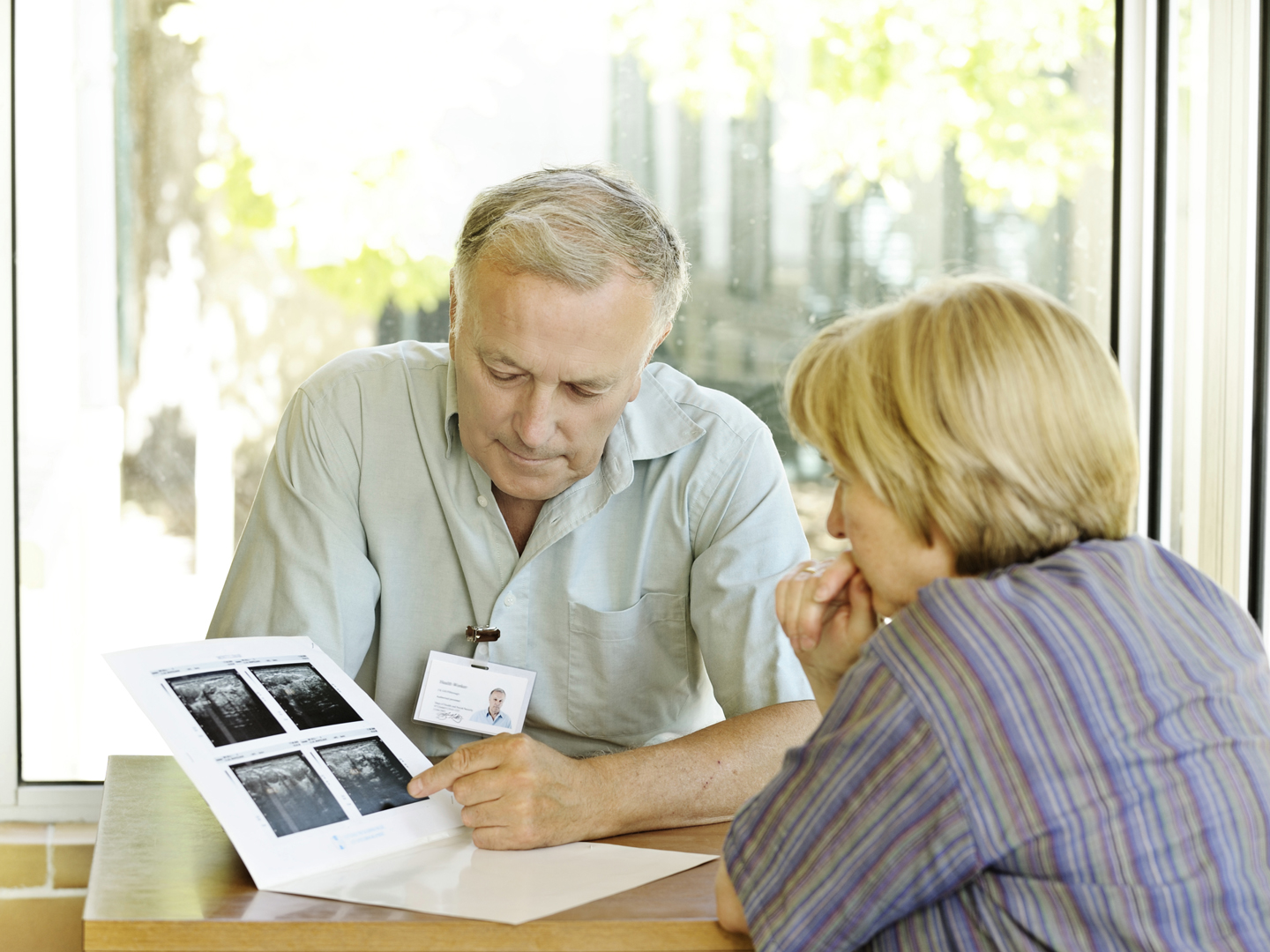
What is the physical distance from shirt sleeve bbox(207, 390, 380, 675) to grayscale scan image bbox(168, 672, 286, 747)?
1.06 ft

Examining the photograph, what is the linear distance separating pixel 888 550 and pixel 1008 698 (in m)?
0.22

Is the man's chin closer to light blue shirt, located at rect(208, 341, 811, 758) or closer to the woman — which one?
light blue shirt, located at rect(208, 341, 811, 758)

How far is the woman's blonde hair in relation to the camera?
3.13ft

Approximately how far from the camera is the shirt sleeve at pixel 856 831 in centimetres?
85

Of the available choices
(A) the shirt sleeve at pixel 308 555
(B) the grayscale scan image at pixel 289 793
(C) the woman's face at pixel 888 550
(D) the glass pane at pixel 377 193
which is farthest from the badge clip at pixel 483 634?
(D) the glass pane at pixel 377 193

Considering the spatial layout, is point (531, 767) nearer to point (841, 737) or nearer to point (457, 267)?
point (841, 737)

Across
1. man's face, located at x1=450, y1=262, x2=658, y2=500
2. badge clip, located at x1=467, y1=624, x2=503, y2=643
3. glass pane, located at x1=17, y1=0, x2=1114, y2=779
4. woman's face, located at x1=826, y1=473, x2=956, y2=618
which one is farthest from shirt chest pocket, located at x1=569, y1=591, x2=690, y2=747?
glass pane, located at x1=17, y1=0, x2=1114, y2=779

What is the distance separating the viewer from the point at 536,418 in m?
1.52

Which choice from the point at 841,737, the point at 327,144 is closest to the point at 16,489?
the point at 327,144

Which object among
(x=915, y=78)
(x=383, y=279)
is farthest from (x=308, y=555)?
(x=915, y=78)

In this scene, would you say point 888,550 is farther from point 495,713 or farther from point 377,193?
point 377,193

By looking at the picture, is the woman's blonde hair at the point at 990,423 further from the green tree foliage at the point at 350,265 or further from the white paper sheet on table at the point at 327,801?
the green tree foliage at the point at 350,265

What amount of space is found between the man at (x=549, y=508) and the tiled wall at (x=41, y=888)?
34.0 inches

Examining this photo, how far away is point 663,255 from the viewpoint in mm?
1589
